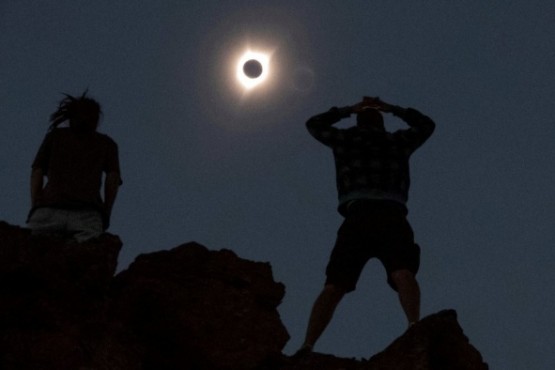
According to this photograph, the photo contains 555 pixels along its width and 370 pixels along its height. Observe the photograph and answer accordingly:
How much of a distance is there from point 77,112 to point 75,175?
88cm

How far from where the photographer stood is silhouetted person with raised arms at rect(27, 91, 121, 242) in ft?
29.9

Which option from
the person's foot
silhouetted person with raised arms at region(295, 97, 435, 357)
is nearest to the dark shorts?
silhouetted person with raised arms at region(295, 97, 435, 357)

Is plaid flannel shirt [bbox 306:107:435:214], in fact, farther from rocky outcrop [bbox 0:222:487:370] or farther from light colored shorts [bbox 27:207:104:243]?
light colored shorts [bbox 27:207:104:243]

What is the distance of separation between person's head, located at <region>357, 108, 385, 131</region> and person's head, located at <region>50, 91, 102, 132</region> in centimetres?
309

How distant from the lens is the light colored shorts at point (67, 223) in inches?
359

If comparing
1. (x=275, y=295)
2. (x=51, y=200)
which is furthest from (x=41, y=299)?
(x=275, y=295)

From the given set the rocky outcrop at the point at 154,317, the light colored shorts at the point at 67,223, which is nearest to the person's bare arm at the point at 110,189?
the light colored shorts at the point at 67,223

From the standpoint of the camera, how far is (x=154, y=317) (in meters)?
9.49

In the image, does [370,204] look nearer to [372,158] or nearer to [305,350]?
[372,158]

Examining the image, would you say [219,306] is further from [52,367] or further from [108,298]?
[52,367]

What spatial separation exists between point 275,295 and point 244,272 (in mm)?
481

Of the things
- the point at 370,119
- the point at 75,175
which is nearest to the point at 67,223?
the point at 75,175

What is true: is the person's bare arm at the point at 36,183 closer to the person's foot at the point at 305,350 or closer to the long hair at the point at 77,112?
the long hair at the point at 77,112

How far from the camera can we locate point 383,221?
29.0 ft
